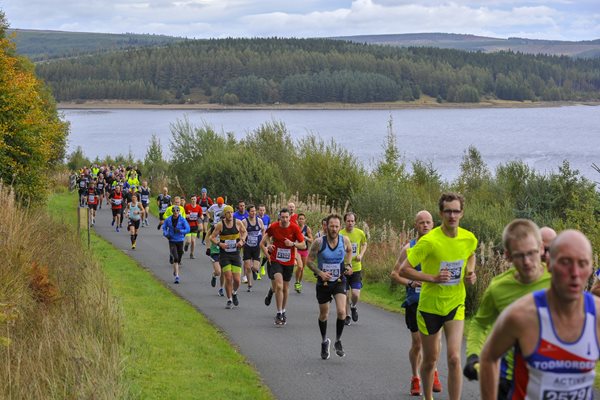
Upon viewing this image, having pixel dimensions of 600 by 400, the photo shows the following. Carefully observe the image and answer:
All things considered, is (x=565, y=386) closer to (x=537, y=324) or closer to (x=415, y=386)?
(x=537, y=324)

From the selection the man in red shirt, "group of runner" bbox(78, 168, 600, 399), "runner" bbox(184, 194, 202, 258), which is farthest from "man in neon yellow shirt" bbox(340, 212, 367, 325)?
"runner" bbox(184, 194, 202, 258)

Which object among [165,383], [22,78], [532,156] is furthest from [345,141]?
[165,383]

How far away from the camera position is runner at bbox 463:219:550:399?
5.33 metres

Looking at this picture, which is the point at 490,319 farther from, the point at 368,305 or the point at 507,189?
the point at 507,189

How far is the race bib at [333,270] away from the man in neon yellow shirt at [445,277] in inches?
140

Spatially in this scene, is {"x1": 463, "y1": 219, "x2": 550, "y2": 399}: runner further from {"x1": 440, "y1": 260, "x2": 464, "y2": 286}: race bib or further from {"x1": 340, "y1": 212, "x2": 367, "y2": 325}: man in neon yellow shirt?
{"x1": 340, "y1": 212, "x2": 367, "y2": 325}: man in neon yellow shirt

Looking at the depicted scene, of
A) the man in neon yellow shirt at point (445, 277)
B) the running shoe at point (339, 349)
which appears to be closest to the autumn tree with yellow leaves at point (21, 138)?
the running shoe at point (339, 349)

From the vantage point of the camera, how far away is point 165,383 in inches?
442

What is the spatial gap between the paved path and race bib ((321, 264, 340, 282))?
1.09 m

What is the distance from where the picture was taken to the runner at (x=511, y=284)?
533cm

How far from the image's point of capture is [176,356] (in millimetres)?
12867

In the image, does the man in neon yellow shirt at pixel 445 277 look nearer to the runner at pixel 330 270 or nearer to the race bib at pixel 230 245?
the runner at pixel 330 270

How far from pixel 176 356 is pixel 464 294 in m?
5.36

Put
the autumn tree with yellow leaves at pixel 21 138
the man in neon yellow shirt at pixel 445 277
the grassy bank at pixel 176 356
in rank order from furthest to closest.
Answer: the autumn tree with yellow leaves at pixel 21 138
the grassy bank at pixel 176 356
the man in neon yellow shirt at pixel 445 277
